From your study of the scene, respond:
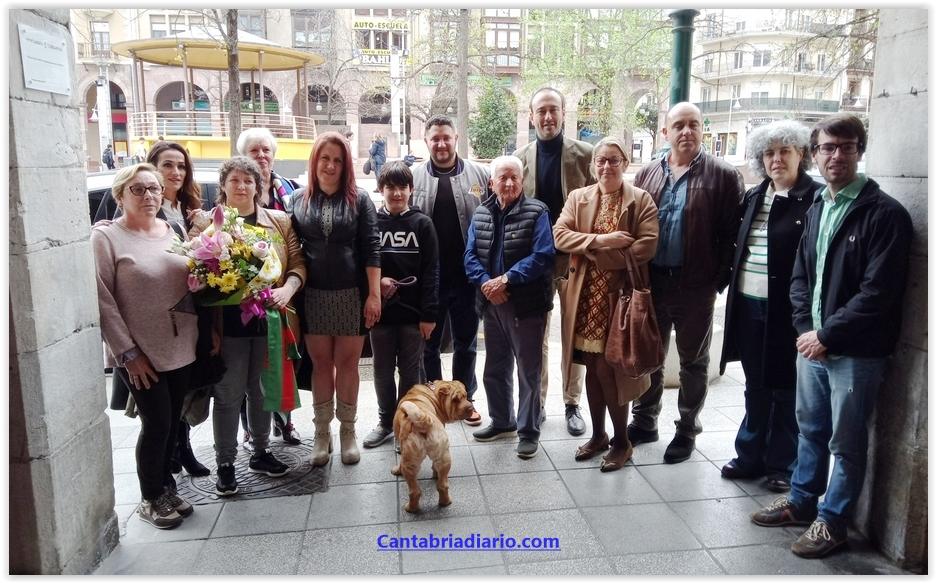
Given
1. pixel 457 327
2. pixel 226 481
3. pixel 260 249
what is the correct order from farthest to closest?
1. pixel 457 327
2. pixel 226 481
3. pixel 260 249

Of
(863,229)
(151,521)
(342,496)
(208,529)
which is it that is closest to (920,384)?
(863,229)

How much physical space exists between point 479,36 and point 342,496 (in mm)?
21701

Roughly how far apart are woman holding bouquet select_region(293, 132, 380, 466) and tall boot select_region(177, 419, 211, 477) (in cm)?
89

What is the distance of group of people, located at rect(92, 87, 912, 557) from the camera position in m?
2.95

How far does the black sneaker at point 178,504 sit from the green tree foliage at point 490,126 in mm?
19474

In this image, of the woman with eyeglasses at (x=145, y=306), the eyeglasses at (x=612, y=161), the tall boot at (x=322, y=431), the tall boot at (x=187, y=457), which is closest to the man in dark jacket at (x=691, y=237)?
the eyeglasses at (x=612, y=161)

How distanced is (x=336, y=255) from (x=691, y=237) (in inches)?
85.8

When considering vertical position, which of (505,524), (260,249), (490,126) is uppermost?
(490,126)

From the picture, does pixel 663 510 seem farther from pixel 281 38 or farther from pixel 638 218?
pixel 281 38

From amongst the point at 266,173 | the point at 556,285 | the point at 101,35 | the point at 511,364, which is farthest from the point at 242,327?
the point at 101,35

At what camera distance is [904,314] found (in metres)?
2.87

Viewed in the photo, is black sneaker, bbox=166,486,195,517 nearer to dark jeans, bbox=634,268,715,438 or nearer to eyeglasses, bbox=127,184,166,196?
eyeglasses, bbox=127,184,166,196

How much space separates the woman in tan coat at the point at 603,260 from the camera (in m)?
3.73

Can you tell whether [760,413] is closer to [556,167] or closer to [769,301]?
[769,301]
